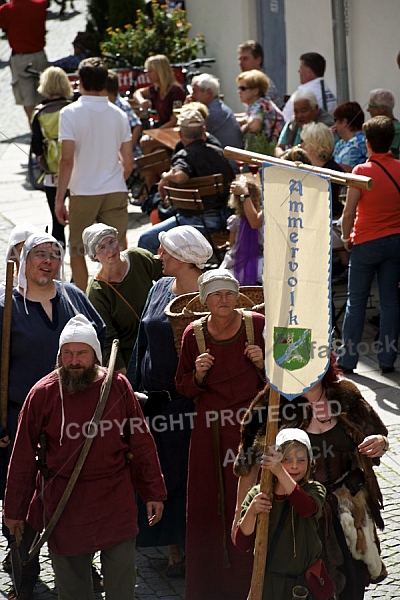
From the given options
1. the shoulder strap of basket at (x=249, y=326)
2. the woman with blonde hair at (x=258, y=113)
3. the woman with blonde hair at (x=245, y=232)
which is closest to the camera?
the shoulder strap of basket at (x=249, y=326)

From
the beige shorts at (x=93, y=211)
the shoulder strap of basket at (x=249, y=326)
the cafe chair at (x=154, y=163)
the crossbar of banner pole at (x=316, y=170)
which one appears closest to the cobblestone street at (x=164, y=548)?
the cafe chair at (x=154, y=163)

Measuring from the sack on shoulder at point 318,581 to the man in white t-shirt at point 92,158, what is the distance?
5493mm

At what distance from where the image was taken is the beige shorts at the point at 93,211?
9.73m

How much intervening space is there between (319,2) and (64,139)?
5291mm

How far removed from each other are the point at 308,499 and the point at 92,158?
18.3 feet

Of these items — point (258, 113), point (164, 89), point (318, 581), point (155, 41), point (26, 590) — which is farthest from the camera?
point (155, 41)

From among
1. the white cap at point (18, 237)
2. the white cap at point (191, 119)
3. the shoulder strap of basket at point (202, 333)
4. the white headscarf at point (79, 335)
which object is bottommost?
the shoulder strap of basket at point (202, 333)

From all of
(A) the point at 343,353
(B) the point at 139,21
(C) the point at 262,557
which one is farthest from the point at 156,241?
(B) the point at 139,21

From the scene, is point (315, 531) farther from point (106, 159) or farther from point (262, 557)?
point (106, 159)

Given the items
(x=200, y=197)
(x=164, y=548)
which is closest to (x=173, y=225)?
(x=200, y=197)

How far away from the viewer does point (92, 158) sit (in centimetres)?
961

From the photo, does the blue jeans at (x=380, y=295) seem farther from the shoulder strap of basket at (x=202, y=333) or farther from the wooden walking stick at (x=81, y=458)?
the wooden walking stick at (x=81, y=458)

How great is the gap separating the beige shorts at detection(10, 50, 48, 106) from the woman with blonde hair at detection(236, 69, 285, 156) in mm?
5998

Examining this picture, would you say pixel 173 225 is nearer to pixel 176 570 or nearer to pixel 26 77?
pixel 176 570
